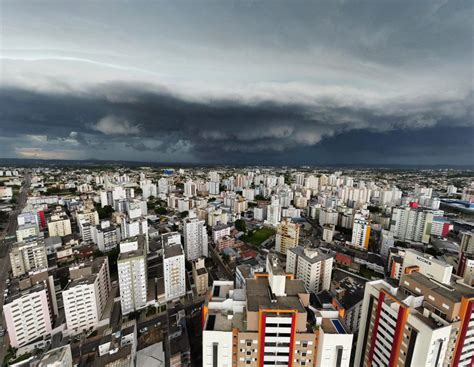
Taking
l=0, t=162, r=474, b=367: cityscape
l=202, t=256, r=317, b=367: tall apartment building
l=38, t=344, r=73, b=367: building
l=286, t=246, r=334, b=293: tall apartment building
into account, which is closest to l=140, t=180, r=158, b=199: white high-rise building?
l=0, t=162, r=474, b=367: cityscape

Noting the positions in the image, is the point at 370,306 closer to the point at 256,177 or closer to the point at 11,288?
the point at 11,288

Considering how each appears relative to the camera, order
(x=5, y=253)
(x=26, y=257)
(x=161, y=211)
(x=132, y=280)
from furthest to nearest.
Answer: (x=161, y=211) < (x=5, y=253) < (x=26, y=257) < (x=132, y=280)

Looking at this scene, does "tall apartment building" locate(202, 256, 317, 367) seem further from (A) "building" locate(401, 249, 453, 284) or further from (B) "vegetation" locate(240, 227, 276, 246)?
(B) "vegetation" locate(240, 227, 276, 246)

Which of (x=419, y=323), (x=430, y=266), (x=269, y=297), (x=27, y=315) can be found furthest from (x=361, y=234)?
(x=27, y=315)

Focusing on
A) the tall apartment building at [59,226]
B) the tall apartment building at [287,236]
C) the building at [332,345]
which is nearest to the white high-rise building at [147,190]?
the tall apartment building at [59,226]

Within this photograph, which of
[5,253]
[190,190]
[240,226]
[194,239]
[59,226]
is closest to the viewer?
[194,239]

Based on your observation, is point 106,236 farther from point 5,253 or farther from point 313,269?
point 313,269
